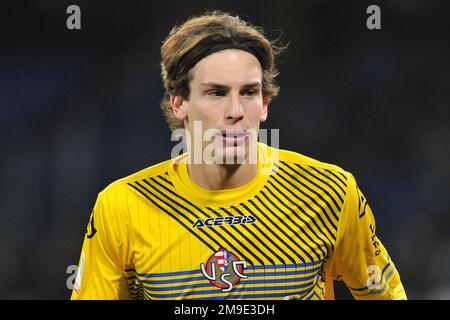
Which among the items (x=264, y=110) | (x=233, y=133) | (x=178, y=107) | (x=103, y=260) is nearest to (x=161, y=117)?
(x=178, y=107)

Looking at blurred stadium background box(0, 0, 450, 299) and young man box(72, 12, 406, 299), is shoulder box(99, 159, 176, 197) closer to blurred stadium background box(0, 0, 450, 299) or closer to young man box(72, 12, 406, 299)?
young man box(72, 12, 406, 299)

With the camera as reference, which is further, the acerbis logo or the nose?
the acerbis logo

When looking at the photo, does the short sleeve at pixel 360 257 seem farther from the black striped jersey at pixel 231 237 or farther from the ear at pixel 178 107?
the ear at pixel 178 107

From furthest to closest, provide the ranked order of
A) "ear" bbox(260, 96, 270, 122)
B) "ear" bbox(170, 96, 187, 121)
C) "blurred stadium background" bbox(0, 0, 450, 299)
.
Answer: "blurred stadium background" bbox(0, 0, 450, 299) < "ear" bbox(170, 96, 187, 121) < "ear" bbox(260, 96, 270, 122)

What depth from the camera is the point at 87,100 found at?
17.9ft

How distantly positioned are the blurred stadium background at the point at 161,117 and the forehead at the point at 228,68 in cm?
211

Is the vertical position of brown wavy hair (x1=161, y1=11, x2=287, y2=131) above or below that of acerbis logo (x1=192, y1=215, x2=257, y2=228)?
above

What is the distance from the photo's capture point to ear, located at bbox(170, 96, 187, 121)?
339 centimetres

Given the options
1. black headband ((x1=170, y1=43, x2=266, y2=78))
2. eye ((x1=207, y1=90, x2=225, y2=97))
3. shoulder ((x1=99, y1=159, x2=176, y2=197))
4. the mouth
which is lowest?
shoulder ((x1=99, y1=159, x2=176, y2=197))

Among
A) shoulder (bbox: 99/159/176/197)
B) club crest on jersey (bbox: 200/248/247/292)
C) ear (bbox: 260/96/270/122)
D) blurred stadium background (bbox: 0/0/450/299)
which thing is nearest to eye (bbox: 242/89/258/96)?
ear (bbox: 260/96/270/122)

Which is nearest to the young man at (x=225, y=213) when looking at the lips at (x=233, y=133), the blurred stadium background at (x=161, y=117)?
the lips at (x=233, y=133)

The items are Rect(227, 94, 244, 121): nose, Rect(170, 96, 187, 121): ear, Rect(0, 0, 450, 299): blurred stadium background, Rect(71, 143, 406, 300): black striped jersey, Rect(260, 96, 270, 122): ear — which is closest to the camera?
Rect(227, 94, 244, 121): nose
